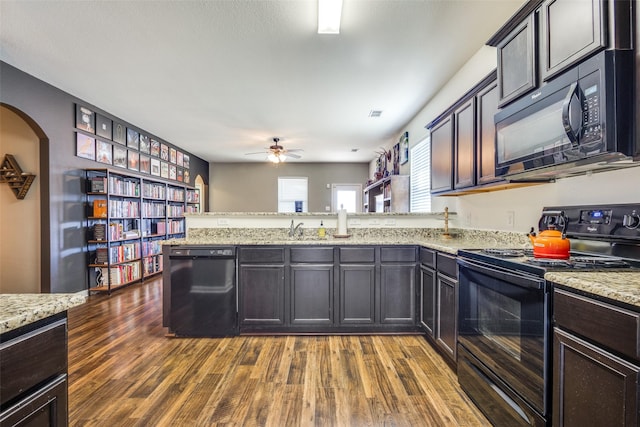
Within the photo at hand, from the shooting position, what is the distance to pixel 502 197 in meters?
2.57

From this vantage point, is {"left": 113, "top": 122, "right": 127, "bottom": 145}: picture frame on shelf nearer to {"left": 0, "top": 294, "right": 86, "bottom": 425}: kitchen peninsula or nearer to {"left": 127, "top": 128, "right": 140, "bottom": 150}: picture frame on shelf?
{"left": 127, "top": 128, "right": 140, "bottom": 150}: picture frame on shelf

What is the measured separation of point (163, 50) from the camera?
2.82 metres

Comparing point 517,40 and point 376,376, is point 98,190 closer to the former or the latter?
point 376,376

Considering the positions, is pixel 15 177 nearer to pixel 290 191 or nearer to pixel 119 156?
pixel 119 156

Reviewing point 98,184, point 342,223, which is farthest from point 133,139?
point 342,223

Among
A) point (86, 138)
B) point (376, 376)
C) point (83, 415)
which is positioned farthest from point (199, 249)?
point (86, 138)

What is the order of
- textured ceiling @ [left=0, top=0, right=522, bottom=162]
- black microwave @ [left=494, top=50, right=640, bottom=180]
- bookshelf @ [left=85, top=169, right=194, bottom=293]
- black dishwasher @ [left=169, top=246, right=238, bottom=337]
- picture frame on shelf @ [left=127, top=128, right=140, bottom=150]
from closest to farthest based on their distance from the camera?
black microwave @ [left=494, top=50, right=640, bottom=180] < textured ceiling @ [left=0, top=0, right=522, bottom=162] < black dishwasher @ [left=169, top=246, right=238, bottom=337] < bookshelf @ [left=85, top=169, right=194, bottom=293] < picture frame on shelf @ [left=127, top=128, right=140, bottom=150]

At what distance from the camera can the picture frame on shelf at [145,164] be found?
5523 millimetres

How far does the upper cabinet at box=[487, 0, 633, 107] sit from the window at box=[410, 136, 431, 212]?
225 centimetres

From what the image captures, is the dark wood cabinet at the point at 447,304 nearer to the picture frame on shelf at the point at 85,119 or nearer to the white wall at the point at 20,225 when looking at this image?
the white wall at the point at 20,225

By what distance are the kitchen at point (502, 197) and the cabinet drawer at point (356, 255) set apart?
111 centimetres

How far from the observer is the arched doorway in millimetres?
3699

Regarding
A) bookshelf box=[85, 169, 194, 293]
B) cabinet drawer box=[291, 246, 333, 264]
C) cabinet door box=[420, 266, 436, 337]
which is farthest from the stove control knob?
bookshelf box=[85, 169, 194, 293]

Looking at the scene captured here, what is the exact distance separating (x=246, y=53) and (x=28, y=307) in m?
2.75
